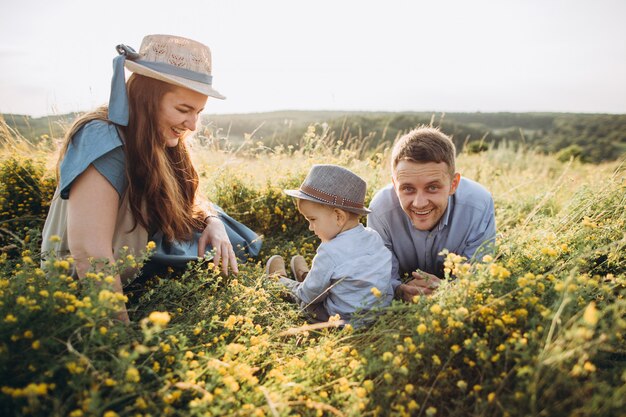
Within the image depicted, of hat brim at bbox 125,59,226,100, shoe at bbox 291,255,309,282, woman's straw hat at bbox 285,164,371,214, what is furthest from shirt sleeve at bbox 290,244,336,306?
hat brim at bbox 125,59,226,100

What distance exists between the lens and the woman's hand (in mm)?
3035

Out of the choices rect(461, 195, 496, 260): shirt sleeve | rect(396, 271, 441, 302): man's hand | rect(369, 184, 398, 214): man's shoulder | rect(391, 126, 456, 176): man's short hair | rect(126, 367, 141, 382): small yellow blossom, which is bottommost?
rect(396, 271, 441, 302): man's hand

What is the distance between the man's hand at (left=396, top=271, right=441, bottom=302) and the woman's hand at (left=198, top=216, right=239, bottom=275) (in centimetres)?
125

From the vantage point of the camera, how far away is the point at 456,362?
1.82 metres

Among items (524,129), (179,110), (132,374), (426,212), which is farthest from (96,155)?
(524,129)

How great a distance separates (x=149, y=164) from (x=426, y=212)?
2.01m

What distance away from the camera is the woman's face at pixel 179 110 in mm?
2631

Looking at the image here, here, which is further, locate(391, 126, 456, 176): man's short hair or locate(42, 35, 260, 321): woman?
locate(391, 126, 456, 176): man's short hair

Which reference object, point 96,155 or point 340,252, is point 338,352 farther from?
point 96,155

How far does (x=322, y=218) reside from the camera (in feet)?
9.79

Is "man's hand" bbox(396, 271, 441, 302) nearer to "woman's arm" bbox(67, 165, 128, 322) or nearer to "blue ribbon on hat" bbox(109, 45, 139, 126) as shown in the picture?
"woman's arm" bbox(67, 165, 128, 322)

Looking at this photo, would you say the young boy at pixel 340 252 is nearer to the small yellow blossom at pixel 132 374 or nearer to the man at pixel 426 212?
the man at pixel 426 212

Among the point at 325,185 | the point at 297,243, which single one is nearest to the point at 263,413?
the point at 325,185

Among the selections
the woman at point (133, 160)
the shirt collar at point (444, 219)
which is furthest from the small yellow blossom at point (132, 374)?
the shirt collar at point (444, 219)
